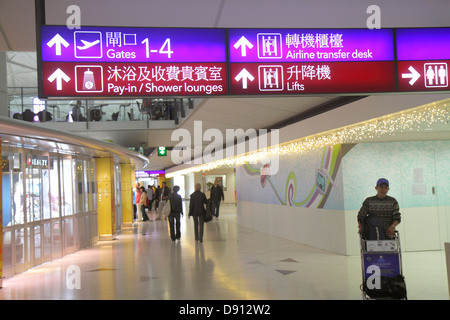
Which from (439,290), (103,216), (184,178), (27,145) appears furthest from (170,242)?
(184,178)

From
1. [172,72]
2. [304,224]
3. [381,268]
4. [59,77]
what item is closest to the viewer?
[59,77]

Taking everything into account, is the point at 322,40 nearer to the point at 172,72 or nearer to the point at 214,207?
the point at 172,72

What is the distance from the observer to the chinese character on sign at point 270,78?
422cm

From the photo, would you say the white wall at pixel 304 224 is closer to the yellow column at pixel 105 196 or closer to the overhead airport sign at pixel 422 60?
the yellow column at pixel 105 196

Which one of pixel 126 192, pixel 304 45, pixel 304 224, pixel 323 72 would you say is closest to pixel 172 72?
pixel 304 45

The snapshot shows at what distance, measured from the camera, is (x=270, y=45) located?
14.0 ft

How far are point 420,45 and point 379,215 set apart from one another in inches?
90.5

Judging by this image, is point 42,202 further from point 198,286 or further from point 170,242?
point 198,286

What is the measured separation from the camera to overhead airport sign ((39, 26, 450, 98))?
3955 mm

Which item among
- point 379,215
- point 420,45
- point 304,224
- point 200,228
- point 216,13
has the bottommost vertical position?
A: point 200,228

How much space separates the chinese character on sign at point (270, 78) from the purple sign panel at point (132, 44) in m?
0.38

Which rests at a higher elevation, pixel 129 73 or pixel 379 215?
pixel 129 73

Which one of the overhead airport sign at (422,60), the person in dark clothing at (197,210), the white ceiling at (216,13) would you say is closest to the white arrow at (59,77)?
the white ceiling at (216,13)

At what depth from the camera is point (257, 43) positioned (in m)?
4.26
